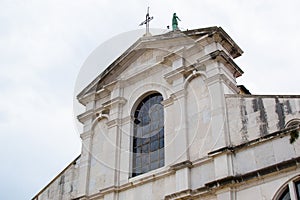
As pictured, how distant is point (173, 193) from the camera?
42.0ft

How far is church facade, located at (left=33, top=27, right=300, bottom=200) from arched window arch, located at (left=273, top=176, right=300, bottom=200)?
0.02m

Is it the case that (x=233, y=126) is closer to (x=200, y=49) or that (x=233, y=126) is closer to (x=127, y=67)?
(x=200, y=49)

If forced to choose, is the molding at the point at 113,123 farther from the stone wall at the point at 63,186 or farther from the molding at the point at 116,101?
the stone wall at the point at 63,186

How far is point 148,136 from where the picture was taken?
1503 centimetres

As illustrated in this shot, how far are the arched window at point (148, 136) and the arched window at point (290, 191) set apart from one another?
394 cm

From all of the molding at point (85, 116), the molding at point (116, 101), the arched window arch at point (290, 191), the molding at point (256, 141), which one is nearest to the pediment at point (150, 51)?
the molding at point (85, 116)

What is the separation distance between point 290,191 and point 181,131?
3.84m

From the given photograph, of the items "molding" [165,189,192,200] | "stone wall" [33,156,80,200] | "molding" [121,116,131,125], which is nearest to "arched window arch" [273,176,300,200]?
"molding" [165,189,192,200]

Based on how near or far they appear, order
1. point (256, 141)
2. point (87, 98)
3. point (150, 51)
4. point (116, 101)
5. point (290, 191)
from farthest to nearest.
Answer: point (87, 98) → point (150, 51) → point (116, 101) → point (256, 141) → point (290, 191)

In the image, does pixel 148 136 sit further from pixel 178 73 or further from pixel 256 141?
pixel 256 141

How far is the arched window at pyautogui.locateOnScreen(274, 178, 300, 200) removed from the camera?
10.8 m

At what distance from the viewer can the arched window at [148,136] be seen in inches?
567

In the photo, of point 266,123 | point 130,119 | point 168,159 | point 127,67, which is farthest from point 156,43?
point 266,123

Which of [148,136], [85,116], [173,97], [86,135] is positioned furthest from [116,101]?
[173,97]
